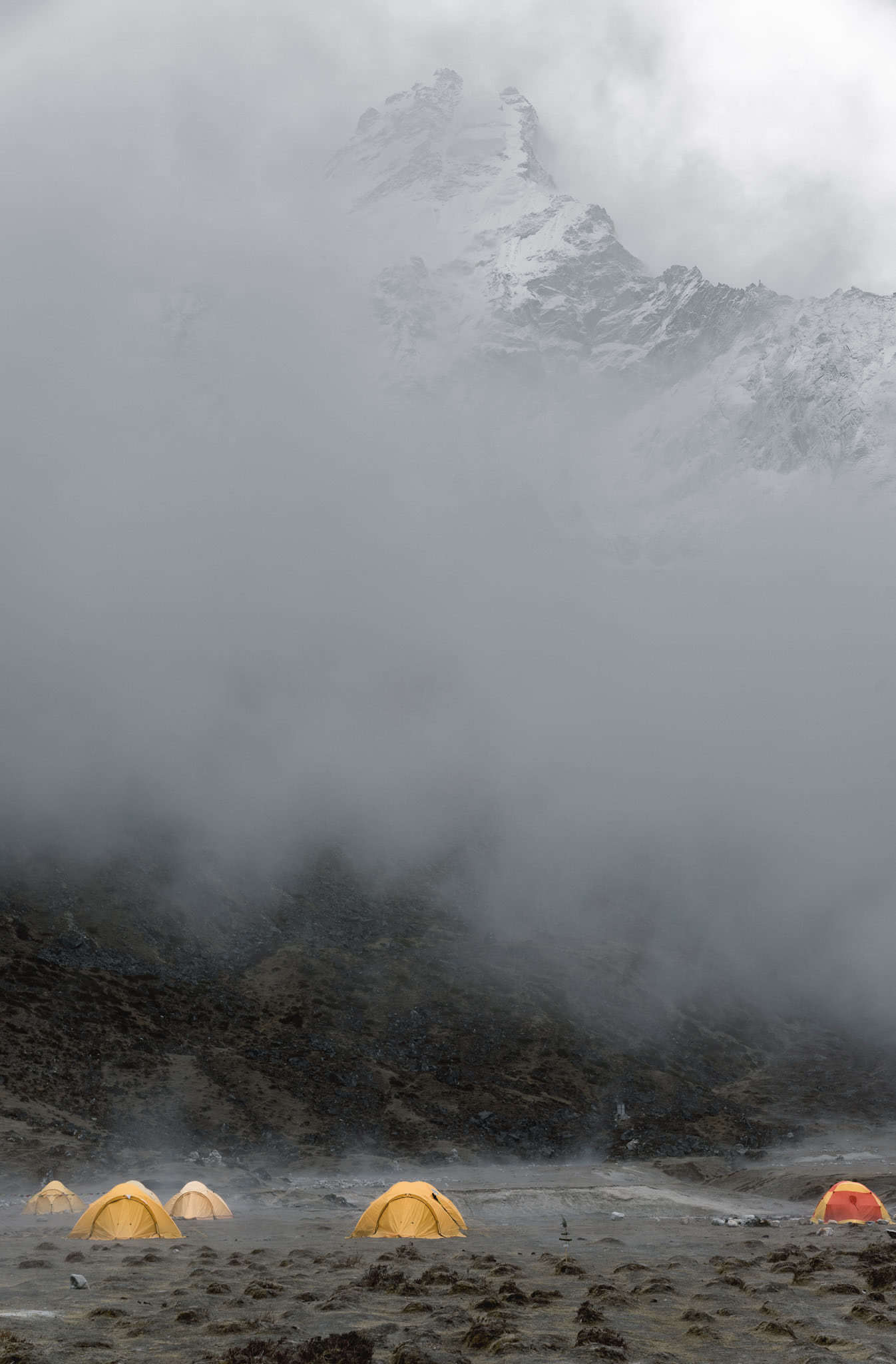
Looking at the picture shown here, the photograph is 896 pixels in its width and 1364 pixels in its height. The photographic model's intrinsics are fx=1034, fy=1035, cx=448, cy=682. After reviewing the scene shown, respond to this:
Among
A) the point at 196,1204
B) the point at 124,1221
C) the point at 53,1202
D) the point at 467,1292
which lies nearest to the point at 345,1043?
the point at 53,1202

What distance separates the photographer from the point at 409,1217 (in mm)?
36625

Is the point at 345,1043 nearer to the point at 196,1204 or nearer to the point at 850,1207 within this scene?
the point at 196,1204

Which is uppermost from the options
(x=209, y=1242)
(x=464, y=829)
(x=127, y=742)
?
(x=127, y=742)

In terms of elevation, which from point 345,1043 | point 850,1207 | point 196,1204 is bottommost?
point 850,1207

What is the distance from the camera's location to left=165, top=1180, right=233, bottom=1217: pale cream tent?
45062mm

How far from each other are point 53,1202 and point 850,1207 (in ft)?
118

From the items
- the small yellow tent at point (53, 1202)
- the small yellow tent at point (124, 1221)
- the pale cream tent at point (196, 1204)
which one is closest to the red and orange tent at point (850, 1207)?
the pale cream tent at point (196, 1204)

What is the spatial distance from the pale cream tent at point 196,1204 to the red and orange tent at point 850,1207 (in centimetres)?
2680

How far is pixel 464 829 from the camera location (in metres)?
161

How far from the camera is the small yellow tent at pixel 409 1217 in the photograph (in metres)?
36.4

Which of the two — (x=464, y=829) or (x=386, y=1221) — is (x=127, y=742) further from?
(x=386, y=1221)

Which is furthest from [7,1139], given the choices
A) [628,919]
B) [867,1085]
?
[628,919]

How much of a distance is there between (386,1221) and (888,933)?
138215mm

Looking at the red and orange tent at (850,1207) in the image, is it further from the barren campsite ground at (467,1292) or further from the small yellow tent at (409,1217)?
the small yellow tent at (409,1217)
